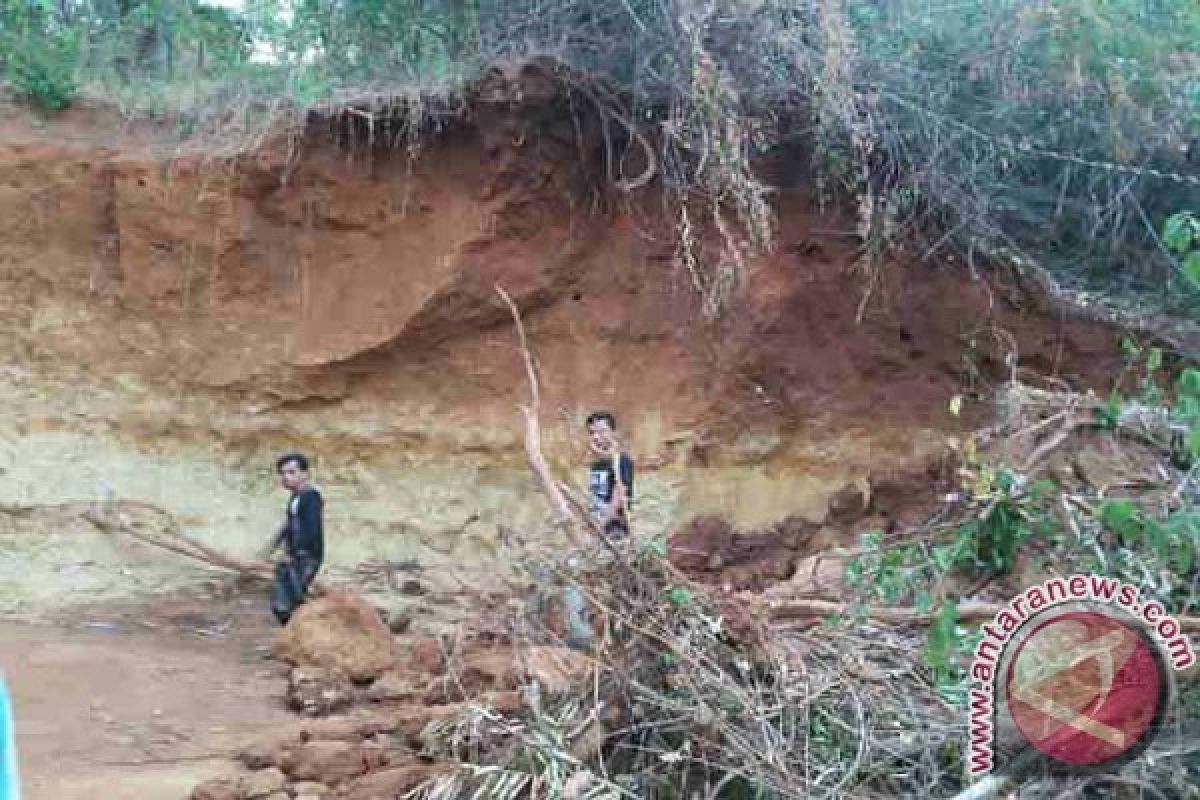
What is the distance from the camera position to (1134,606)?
3947 mm

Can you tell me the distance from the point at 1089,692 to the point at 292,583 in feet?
15.8

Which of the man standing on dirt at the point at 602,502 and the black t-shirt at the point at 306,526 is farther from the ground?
the man standing on dirt at the point at 602,502

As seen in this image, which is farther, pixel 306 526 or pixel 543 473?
pixel 306 526

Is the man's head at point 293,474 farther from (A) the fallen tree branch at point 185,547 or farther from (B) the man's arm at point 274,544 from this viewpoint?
(A) the fallen tree branch at point 185,547

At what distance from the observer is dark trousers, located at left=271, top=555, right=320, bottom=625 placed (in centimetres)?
755

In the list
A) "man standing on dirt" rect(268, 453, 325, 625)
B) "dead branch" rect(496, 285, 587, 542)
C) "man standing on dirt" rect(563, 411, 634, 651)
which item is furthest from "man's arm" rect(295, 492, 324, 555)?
"dead branch" rect(496, 285, 587, 542)

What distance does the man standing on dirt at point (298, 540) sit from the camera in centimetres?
751

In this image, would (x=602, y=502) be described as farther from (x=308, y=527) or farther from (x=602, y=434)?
(x=308, y=527)

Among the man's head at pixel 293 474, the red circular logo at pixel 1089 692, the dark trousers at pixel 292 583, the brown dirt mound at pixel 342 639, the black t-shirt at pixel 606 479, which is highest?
the red circular logo at pixel 1089 692

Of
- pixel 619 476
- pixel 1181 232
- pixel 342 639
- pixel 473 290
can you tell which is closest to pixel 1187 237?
pixel 1181 232

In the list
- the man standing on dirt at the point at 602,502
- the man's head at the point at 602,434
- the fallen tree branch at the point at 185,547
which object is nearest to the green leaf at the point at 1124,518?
the man standing on dirt at the point at 602,502

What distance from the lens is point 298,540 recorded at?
24.6 ft

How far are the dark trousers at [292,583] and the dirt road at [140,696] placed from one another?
0.24m

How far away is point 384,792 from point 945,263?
213 inches
